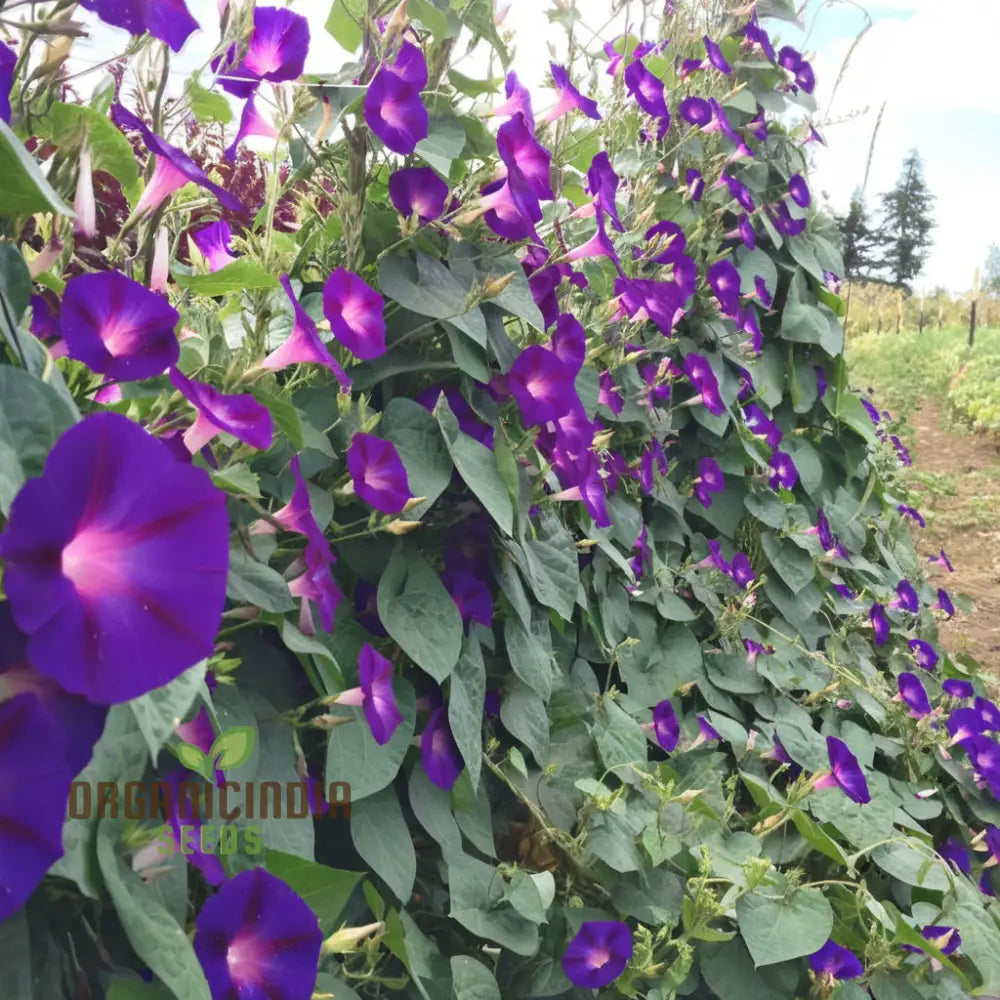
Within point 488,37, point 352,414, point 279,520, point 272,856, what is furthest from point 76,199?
point 488,37

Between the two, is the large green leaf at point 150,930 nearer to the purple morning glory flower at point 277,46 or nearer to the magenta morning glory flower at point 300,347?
the magenta morning glory flower at point 300,347

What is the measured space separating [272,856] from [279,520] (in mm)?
303

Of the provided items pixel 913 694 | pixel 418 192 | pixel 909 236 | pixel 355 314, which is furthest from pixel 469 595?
pixel 909 236

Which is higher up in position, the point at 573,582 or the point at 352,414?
the point at 352,414

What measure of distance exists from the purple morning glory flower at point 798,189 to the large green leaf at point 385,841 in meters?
2.14

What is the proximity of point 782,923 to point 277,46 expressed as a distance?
1443mm

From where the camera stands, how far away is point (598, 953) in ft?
4.21

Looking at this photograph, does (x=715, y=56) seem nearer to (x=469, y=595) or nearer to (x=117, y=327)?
(x=469, y=595)

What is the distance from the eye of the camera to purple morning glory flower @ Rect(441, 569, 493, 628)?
1183mm

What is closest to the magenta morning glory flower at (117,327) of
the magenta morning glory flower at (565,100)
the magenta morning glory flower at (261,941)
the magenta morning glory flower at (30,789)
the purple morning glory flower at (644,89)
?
the magenta morning glory flower at (30,789)

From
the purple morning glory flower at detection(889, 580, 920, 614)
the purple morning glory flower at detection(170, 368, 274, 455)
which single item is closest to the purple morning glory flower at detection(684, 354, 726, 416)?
the purple morning glory flower at detection(889, 580, 920, 614)

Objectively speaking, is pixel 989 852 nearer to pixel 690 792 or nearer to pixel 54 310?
pixel 690 792

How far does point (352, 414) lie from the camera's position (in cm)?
107

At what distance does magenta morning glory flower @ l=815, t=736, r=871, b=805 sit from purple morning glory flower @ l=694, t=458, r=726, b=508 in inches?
25.5
